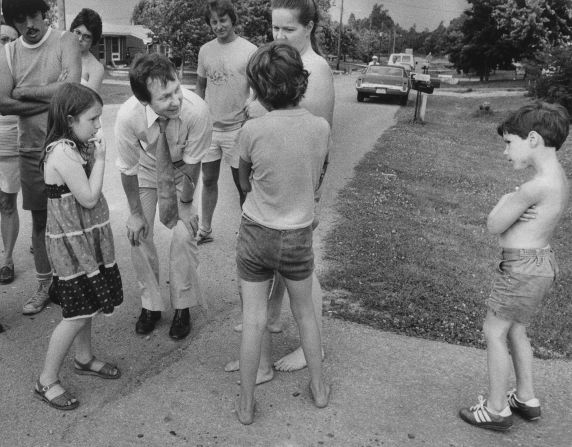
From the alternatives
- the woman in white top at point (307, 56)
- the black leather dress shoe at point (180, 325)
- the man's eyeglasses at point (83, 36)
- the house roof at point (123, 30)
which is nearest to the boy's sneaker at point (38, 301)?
the black leather dress shoe at point (180, 325)

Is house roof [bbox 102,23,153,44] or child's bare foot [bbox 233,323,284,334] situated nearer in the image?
child's bare foot [bbox 233,323,284,334]

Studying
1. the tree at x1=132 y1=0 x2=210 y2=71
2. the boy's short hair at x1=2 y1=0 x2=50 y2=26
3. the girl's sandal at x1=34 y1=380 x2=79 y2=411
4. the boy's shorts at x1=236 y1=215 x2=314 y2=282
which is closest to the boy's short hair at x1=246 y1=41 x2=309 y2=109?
the boy's shorts at x1=236 y1=215 x2=314 y2=282

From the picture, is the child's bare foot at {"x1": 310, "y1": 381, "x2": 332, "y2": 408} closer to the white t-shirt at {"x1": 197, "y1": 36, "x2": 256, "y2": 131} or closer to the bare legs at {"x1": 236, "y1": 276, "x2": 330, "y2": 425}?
the bare legs at {"x1": 236, "y1": 276, "x2": 330, "y2": 425}

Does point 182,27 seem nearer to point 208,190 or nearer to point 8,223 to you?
point 208,190

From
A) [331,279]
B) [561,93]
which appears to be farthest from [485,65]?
[331,279]

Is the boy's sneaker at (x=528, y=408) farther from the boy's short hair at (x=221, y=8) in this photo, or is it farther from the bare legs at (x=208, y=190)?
the boy's short hair at (x=221, y=8)

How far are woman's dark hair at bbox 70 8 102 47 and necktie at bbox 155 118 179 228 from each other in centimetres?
229

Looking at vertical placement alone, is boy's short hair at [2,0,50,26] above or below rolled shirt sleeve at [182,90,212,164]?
above

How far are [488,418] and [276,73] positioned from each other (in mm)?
1921

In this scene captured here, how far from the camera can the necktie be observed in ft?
11.7

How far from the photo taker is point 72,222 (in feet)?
10.2

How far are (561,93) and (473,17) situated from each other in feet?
100

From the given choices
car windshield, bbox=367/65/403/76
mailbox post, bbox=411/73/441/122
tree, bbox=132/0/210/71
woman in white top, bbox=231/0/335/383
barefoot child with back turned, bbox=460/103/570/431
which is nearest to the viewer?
barefoot child with back turned, bbox=460/103/570/431

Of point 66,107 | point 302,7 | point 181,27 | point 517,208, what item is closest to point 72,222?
point 66,107
